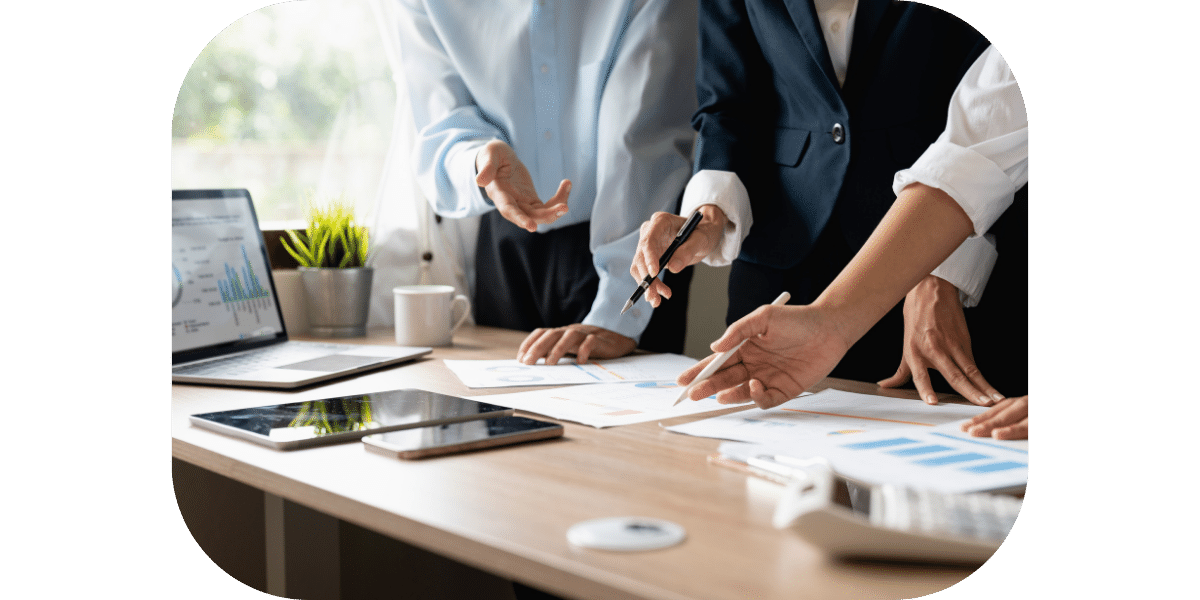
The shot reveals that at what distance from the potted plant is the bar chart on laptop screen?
0.42 feet

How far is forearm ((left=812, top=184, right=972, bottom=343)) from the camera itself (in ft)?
3.54

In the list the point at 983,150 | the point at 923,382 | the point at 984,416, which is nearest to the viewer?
the point at 984,416

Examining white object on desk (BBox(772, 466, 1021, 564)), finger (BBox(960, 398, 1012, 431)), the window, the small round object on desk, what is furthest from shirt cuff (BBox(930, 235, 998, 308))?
the window

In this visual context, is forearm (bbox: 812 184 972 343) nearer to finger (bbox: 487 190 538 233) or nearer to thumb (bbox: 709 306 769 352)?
thumb (bbox: 709 306 769 352)

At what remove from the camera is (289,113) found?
211cm

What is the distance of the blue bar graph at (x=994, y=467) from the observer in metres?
0.79

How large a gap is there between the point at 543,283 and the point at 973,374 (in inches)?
42.9

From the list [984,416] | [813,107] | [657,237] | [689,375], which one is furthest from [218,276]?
[984,416]

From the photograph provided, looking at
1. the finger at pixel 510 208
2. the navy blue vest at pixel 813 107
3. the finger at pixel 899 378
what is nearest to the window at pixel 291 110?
the finger at pixel 510 208

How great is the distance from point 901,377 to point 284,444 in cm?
83

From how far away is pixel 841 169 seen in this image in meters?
1.39

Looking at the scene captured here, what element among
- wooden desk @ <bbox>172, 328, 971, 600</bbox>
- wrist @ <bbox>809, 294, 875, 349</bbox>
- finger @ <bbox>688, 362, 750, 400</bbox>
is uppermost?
wrist @ <bbox>809, 294, 875, 349</bbox>

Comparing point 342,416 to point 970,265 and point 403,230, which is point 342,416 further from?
point 403,230

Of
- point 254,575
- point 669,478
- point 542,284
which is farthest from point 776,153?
point 254,575
